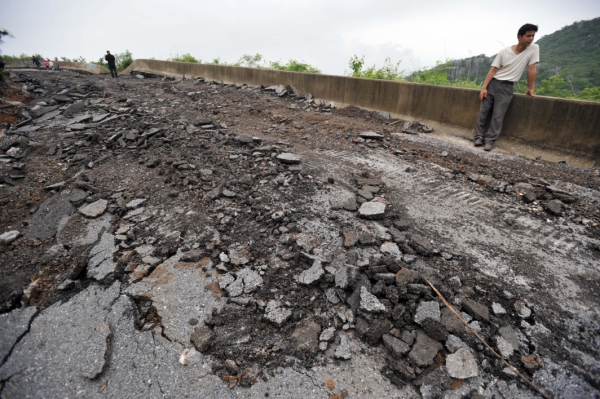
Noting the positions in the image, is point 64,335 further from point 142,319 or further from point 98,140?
point 98,140

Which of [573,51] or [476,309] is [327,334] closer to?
[476,309]

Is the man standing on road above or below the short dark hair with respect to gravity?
below

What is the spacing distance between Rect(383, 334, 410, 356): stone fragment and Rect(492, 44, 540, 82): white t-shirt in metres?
4.61

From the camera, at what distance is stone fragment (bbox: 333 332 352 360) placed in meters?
1.87

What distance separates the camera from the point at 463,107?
5312 mm

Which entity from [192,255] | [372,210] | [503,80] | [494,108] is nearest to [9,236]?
[192,255]

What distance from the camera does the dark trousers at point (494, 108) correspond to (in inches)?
181

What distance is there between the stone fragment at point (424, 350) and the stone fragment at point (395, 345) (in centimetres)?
4

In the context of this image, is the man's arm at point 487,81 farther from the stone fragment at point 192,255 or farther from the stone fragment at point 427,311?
the stone fragment at point 192,255

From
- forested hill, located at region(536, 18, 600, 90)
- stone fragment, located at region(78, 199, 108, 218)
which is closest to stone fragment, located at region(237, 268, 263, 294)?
stone fragment, located at region(78, 199, 108, 218)

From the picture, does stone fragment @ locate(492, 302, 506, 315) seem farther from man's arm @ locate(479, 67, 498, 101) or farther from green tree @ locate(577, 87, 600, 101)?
green tree @ locate(577, 87, 600, 101)

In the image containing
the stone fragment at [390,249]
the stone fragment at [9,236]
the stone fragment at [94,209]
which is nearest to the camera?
the stone fragment at [390,249]

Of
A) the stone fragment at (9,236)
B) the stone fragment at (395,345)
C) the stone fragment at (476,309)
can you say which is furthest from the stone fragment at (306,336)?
the stone fragment at (9,236)

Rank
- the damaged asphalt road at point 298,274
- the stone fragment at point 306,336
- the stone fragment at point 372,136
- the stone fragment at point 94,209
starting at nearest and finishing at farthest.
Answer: the damaged asphalt road at point 298,274, the stone fragment at point 306,336, the stone fragment at point 94,209, the stone fragment at point 372,136
